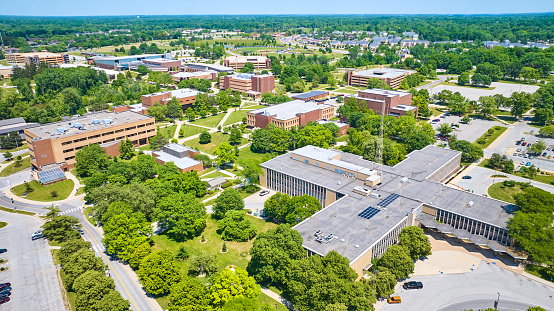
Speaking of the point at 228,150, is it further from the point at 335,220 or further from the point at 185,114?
the point at 185,114

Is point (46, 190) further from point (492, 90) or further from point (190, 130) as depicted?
point (492, 90)

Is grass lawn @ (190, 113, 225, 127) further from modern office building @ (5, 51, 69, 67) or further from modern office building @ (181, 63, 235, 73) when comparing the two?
modern office building @ (5, 51, 69, 67)

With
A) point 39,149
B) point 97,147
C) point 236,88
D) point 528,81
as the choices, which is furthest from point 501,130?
point 39,149

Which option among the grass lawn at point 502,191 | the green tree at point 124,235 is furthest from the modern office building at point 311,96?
the green tree at point 124,235

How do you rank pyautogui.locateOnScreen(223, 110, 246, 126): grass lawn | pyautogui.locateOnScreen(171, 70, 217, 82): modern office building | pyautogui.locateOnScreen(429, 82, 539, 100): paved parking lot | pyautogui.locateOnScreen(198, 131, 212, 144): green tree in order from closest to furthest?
pyautogui.locateOnScreen(198, 131, 212, 144): green tree → pyautogui.locateOnScreen(223, 110, 246, 126): grass lawn → pyautogui.locateOnScreen(429, 82, 539, 100): paved parking lot → pyautogui.locateOnScreen(171, 70, 217, 82): modern office building

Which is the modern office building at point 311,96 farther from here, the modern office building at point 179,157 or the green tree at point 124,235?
the green tree at point 124,235

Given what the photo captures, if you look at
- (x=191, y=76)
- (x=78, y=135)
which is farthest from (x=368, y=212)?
(x=191, y=76)

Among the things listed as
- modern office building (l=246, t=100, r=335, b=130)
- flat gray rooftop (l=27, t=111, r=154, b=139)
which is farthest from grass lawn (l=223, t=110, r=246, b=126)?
flat gray rooftop (l=27, t=111, r=154, b=139)
